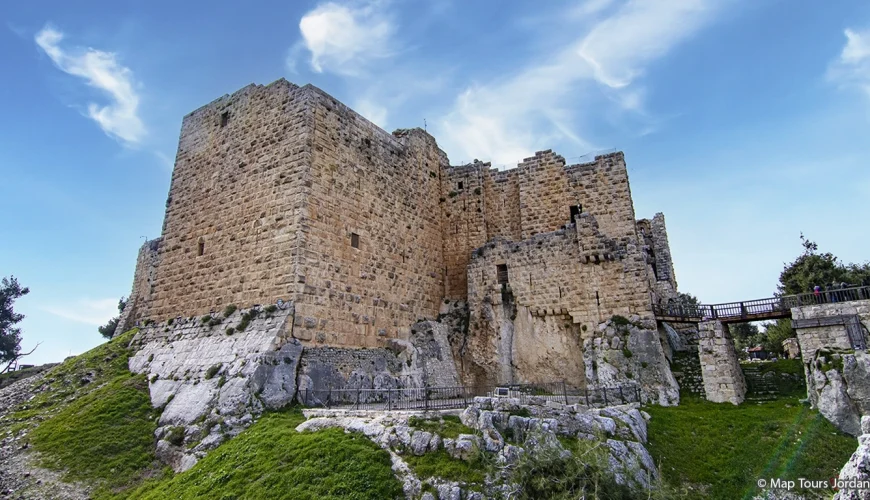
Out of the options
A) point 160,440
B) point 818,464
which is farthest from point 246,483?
point 818,464

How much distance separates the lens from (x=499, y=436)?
29.0 feet

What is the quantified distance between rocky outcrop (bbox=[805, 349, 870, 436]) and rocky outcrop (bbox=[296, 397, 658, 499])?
4.50m

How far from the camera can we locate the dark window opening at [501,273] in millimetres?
18234

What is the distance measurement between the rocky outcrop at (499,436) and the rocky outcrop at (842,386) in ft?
14.8

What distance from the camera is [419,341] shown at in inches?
672

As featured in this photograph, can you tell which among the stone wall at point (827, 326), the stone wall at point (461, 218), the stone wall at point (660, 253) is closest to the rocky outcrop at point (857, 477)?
the stone wall at point (827, 326)

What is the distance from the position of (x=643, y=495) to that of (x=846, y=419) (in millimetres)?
6301

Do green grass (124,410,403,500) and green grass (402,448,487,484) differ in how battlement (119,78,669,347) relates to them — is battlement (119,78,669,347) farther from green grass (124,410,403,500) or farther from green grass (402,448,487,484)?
green grass (402,448,487,484)

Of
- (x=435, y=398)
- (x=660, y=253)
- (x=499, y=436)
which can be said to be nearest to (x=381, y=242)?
(x=435, y=398)

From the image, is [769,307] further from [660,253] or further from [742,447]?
[660,253]

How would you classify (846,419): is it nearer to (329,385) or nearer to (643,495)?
(643,495)

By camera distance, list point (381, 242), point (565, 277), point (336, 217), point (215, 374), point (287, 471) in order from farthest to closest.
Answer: point (565, 277), point (381, 242), point (336, 217), point (215, 374), point (287, 471)

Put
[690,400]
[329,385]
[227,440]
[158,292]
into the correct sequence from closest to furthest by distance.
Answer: [227,440] → [329,385] → [690,400] → [158,292]

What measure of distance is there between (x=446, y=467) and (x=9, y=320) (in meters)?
39.7
